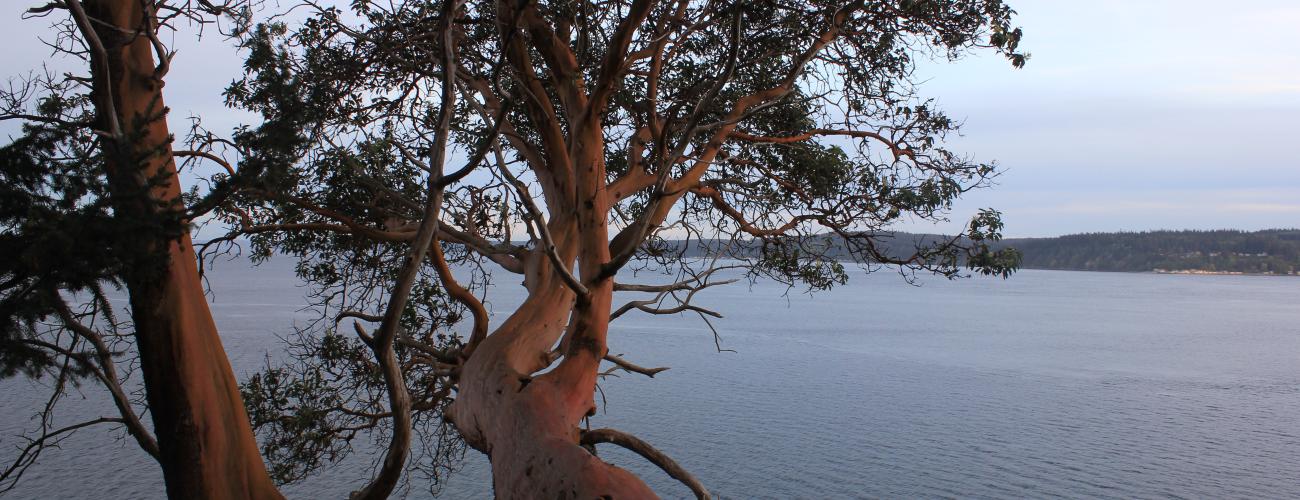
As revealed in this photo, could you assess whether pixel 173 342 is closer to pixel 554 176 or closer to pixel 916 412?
pixel 554 176

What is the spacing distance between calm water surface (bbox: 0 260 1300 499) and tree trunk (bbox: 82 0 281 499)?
6531 millimetres

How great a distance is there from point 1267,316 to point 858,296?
17.6 metres

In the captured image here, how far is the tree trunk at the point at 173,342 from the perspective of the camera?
416cm

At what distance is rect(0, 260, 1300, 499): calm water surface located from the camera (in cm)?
1179

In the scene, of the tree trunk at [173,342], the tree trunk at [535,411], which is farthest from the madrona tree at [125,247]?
the tree trunk at [535,411]

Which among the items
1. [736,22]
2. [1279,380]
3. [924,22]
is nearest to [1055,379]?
[1279,380]

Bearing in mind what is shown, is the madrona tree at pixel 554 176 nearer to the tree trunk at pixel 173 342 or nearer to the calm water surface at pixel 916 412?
the tree trunk at pixel 173 342

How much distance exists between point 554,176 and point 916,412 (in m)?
12.4

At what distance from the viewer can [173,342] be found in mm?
4270

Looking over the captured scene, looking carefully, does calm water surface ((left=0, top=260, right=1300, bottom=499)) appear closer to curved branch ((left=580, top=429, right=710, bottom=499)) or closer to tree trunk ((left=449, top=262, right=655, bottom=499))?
tree trunk ((left=449, top=262, right=655, bottom=499))

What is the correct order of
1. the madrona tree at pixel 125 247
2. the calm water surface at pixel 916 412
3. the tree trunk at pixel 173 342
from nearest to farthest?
the madrona tree at pixel 125 247
the tree trunk at pixel 173 342
the calm water surface at pixel 916 412

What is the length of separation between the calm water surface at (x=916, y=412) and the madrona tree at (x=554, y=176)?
414 centimetres

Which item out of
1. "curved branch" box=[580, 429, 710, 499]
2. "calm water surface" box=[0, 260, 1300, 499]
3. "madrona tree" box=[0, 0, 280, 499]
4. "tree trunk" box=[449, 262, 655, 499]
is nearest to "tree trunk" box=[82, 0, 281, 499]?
"madrona tree" box=[0, 0, 280, 499]

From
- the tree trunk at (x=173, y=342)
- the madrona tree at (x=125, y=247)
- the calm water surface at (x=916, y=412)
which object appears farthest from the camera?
the calm water surface at (x=916, y=412)
